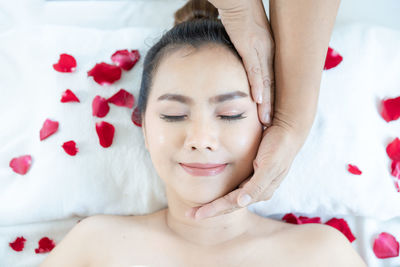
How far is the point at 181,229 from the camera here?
1.57m

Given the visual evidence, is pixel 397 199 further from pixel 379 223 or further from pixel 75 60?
pixel 75 60

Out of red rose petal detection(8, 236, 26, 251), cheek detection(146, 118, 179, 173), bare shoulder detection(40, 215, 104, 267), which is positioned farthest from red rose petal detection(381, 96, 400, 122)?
red rose petal detection(8, 236, 26, 251)

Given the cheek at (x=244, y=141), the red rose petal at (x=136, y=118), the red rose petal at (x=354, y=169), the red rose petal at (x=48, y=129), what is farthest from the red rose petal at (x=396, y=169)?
the red rose petal at (x=48, y=129)

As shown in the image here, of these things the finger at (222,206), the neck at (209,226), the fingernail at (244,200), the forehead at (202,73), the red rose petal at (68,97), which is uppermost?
the forehead at (202,73)

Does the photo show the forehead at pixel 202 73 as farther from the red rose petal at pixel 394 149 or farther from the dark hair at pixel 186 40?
the red rose petal at pixel 394 149

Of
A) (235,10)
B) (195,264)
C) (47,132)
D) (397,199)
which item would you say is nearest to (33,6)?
(47,132)

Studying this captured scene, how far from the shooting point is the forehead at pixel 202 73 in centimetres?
129

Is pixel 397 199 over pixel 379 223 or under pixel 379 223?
over

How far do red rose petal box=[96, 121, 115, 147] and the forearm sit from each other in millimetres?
765

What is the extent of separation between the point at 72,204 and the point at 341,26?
5.05 feet

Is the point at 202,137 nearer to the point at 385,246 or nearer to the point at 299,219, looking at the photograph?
the point at 299,219

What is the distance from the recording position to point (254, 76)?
4.42 feet

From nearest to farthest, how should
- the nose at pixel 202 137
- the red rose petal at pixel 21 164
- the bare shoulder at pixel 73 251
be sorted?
the nose at pixel 202 137, the bare shoulder at pixel 73 251, the red rose petal at pixel 21 164

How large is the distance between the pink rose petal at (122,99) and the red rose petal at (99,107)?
0.03 metres
